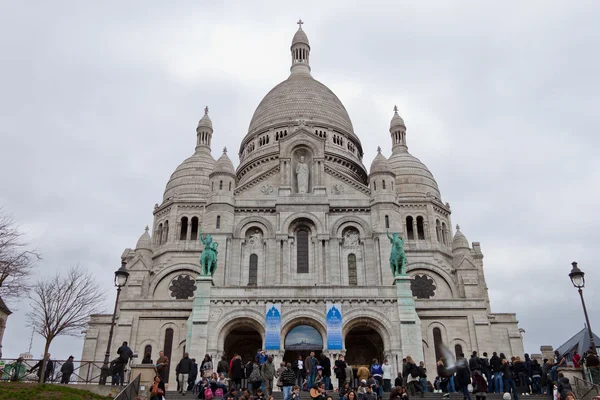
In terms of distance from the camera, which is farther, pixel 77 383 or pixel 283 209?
pixel 283 209

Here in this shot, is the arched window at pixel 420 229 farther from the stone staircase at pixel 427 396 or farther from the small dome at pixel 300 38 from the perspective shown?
the small dome at pixel 300 38

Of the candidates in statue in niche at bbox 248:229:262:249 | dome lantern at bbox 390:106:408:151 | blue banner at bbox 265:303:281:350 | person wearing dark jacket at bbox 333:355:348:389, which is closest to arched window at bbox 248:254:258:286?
statue in niche at bbox 248:229:262:249

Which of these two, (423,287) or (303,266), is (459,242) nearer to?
(423,287)

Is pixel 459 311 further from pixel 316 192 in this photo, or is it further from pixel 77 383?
A: pixel 77 383

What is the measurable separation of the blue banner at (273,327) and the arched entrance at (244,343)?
343cm

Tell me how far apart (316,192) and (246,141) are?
18.8m

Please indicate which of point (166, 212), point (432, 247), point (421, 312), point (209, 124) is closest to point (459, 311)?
point (421, 312)

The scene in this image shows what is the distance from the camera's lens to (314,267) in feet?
128

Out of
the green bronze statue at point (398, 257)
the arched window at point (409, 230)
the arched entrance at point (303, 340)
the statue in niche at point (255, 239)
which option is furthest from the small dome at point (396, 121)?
the arched entrance at point (303, 340)

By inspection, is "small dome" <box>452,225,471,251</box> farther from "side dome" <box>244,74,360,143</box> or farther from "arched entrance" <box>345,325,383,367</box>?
"arched entrance" <box>345,325,383,367</box>

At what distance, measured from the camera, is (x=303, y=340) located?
3338 cm

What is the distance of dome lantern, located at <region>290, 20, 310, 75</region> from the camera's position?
→ 227ft

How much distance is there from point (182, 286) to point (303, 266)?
12.4 metres

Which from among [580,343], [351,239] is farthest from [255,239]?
[580,343]
